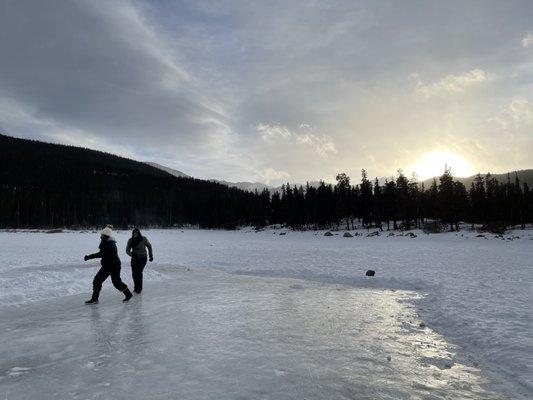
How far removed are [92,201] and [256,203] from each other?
66.0m

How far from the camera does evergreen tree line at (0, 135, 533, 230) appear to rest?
265 feet

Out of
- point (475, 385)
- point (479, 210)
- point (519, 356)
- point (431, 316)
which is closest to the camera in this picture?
point (475, 385)

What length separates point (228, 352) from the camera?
657 cm

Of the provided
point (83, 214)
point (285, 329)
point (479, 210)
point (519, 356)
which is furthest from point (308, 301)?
point (83, 214)

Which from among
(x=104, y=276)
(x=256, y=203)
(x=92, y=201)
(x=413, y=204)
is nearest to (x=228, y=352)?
(x=104, y=276)

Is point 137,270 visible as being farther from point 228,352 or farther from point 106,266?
point 228,352

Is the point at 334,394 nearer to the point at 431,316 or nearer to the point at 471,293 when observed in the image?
the point at 431,316

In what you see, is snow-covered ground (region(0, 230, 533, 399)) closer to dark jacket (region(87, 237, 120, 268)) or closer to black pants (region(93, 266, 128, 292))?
black pants (region(93, 266, 128, 292))

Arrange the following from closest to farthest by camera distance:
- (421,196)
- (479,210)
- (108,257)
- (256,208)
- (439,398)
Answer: (439,398) < (108,257) < (479,210) < (421,196) < (256,208)

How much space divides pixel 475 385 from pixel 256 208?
11696 centimetres

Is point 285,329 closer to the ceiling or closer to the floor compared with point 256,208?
closer to the floor

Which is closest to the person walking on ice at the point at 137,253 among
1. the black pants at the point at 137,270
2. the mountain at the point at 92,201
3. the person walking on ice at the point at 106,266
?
the black pants at the point at 137,270

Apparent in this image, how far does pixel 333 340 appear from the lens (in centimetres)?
728

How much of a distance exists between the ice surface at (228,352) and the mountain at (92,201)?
371 feet
